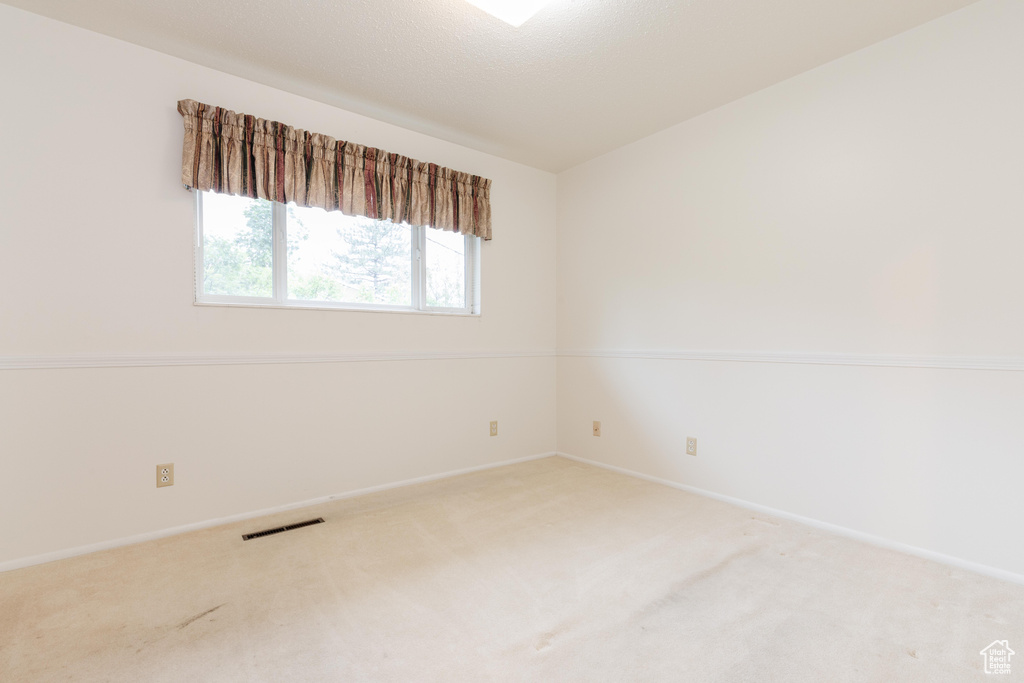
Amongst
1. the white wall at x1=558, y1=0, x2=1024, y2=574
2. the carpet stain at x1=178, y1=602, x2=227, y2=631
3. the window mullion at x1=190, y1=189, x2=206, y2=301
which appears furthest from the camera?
the window mullion at x1=190, y1=189, x2=206, y2=301

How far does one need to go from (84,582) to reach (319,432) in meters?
1.18

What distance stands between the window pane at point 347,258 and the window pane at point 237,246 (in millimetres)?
134

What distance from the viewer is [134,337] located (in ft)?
7.45

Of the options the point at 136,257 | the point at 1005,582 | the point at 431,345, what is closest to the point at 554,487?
the point at 431,345

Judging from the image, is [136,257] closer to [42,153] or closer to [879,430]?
[42,153]

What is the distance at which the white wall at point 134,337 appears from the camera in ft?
6.68

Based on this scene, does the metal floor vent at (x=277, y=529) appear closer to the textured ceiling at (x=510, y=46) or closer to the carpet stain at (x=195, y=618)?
the carpet stain at (x=195, y=618)

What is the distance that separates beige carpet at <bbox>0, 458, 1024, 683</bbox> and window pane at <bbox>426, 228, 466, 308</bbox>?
1.62m

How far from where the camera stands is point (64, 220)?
211cm

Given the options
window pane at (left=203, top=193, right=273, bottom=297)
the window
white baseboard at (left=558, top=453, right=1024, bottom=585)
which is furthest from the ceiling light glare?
white baseboard at (left=558, top=453, right=1024, bottom=585)

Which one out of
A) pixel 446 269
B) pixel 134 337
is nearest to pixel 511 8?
pixel 446 269

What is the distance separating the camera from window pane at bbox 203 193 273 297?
2.51 m

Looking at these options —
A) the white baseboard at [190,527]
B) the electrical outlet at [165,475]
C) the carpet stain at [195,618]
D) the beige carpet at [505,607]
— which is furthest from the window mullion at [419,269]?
the carpet stain at [195,618]

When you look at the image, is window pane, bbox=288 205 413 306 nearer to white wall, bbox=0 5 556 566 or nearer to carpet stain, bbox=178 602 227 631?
white wall, bbox=0 5 556 566
